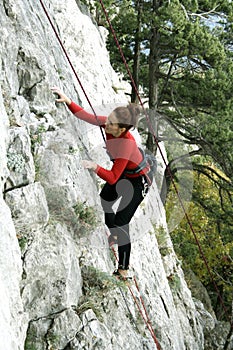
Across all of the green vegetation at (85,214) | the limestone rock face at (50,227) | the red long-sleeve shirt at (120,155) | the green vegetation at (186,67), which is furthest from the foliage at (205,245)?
the red long-sleeve shirt at (120,155)

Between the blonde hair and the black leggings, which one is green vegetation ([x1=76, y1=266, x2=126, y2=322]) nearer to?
the black leggings

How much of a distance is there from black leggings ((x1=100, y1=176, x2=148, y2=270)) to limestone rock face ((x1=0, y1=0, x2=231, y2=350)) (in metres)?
0.14

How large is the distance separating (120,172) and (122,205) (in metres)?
1.04

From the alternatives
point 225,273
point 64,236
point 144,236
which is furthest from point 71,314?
point 225,273

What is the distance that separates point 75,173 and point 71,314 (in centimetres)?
185

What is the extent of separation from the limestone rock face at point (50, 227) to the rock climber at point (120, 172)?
191mm

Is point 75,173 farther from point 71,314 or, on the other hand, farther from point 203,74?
point 203,74

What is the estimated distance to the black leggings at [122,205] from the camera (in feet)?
20.7

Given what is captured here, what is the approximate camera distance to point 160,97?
16.1 metres

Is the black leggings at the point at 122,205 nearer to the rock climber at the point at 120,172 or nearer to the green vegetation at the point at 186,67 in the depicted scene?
the rock climber at the point at 120,172

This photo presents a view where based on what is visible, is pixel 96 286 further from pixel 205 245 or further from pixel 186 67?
pixel 205 245

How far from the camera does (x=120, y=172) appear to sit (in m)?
5.57

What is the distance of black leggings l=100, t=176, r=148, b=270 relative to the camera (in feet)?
20.7

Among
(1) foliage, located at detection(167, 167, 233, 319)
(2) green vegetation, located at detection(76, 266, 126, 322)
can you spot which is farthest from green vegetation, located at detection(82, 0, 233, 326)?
(2) green vegetation, located at detection(76, 266, 126, 322)
